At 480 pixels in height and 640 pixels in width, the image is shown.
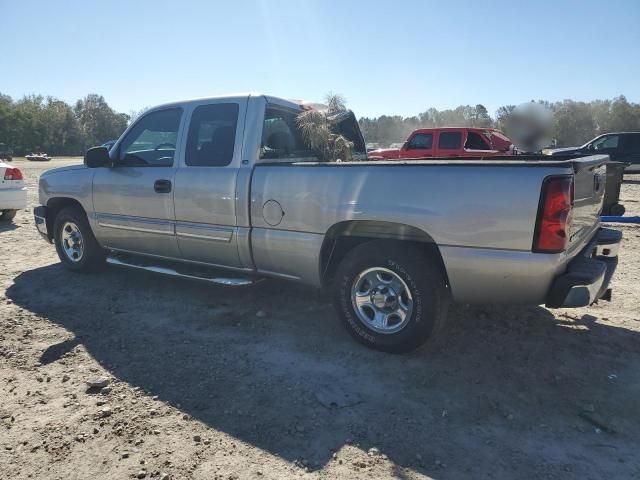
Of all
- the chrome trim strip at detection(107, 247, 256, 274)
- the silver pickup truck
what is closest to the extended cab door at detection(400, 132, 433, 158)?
the silver pickup truck

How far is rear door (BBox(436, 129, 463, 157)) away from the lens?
14.4 m

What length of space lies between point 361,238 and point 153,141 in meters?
2.61

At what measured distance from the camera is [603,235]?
158 inches

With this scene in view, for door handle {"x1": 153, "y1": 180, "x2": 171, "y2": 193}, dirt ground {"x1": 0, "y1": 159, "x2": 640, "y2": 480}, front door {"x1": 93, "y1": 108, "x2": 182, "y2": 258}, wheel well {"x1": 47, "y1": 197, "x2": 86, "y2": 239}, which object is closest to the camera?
dirt ground {"x1": 0, "y1": 159, "x2": 640, "y2": 480}

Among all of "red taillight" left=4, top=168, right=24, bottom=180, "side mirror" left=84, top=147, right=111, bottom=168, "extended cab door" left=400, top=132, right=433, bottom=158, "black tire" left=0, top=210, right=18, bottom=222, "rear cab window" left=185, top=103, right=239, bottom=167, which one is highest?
"extended cab door" left=400, top=132, right=433, bottom=158

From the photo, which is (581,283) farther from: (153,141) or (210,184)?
(153,141)

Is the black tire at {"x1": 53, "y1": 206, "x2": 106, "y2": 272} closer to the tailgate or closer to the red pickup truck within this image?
the tailgate

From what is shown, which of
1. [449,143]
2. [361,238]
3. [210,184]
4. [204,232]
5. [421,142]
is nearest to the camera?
[361,238]

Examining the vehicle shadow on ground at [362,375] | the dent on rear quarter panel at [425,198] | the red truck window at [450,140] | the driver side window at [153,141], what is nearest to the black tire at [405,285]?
the vehicle shadow on ground at [362,375]

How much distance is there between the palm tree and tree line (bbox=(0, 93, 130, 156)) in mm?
75755

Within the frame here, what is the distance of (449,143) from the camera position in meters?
14.6

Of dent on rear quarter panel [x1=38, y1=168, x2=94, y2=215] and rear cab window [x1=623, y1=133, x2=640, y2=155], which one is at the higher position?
rear cab window [x1=623, y1=133, x2=640, y2=155]

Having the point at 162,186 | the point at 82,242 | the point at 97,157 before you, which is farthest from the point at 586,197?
the point at 82,242

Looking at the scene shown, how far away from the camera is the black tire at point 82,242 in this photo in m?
5.64
